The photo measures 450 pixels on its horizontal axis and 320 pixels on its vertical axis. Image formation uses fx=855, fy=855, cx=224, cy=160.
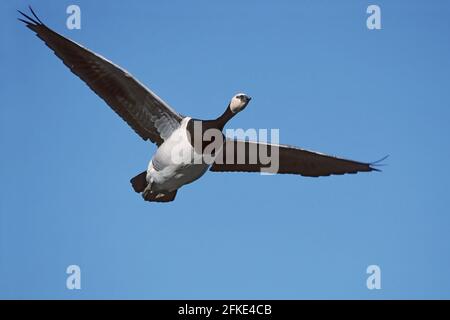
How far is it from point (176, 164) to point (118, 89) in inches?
56.5

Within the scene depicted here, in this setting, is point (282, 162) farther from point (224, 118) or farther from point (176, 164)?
point (176, 164)

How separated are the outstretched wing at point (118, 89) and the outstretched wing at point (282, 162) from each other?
1050 millimetres

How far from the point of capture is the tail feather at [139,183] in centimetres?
1293

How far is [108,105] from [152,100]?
767mm

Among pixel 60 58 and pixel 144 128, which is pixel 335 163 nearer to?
pixel 144 128

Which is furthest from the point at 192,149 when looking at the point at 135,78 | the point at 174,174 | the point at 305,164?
the point at 305,164

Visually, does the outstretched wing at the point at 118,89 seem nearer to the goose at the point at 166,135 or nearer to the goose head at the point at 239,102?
the goose at the point at 166,135

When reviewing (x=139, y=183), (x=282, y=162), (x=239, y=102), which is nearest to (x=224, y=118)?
(x=239, y=102)

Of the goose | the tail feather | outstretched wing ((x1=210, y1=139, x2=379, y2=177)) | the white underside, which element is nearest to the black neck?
the goose

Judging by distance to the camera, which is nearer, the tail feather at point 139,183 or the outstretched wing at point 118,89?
the outstretched wing at point 118,89

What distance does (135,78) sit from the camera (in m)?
12.0

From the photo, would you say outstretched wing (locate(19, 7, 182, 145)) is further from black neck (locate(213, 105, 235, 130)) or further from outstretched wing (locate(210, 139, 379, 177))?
outstretched wing (locate(210, 139, 379, 177))

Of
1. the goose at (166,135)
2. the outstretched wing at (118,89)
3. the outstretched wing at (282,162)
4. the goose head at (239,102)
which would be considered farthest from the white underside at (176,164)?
the outstretched wing at (282,162)

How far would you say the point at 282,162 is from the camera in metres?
13.3
